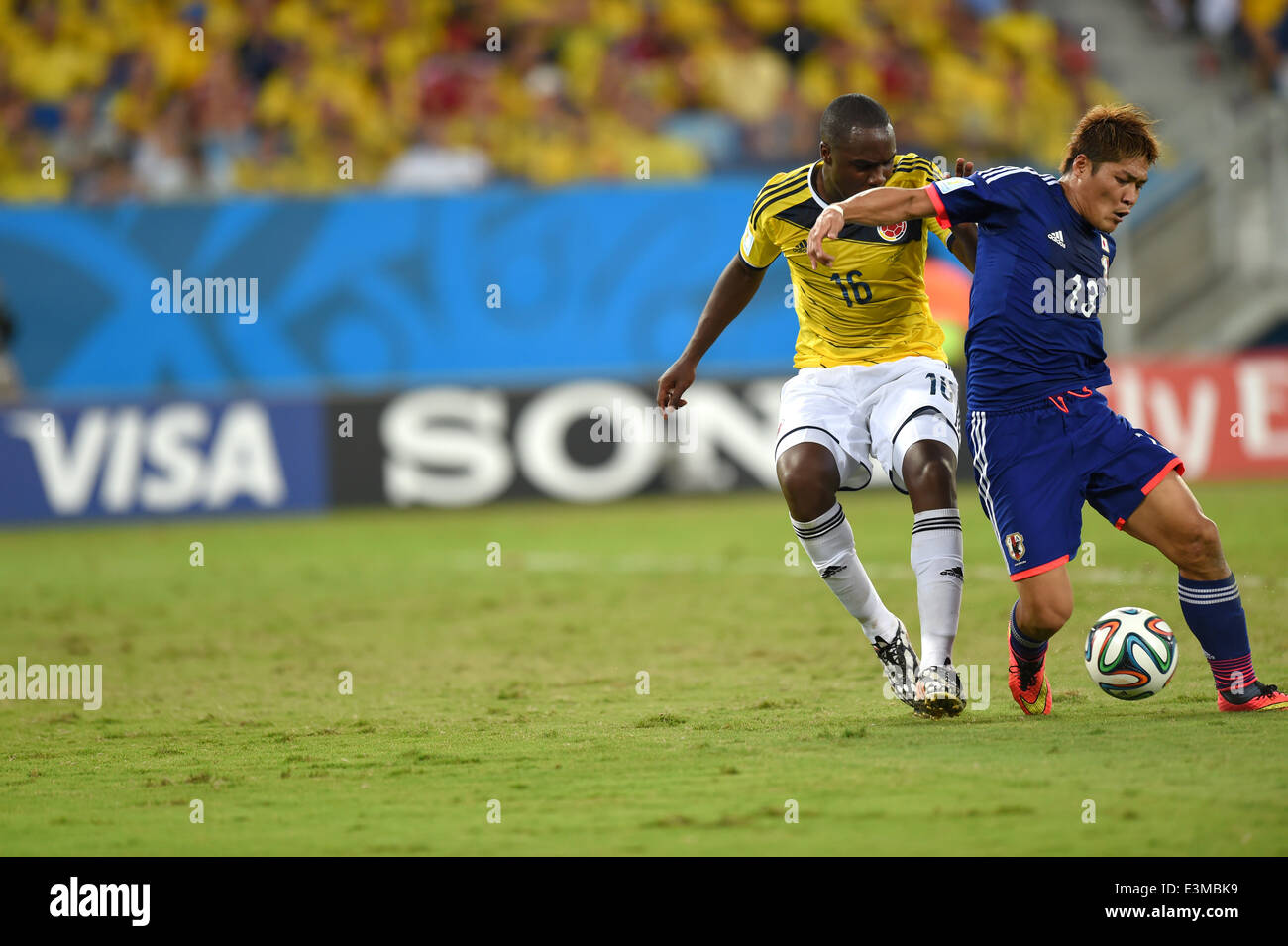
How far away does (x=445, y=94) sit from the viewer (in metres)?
19.2

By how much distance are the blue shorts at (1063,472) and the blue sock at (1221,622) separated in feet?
1.30

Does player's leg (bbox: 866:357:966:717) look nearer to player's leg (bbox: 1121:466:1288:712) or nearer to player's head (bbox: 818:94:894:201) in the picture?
player's leg (bbox: 1121:466:1288:712)

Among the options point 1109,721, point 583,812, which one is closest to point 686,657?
point 1109,721

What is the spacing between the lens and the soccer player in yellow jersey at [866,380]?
6.45 m

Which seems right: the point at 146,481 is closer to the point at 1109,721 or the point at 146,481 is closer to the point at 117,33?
the point at 117,33

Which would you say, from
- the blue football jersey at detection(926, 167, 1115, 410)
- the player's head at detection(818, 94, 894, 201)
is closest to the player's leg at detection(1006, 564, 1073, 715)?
the blue football jersey at detection(926, 167, 1115, 410)

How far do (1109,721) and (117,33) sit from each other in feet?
53.8

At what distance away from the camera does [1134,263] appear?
19.1 metres

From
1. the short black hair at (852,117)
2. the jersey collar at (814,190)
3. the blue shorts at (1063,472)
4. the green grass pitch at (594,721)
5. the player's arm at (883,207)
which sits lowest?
the green grass pitch at (594,721)

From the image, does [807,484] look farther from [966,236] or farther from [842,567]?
[966,236]

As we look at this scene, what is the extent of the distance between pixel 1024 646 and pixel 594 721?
1767 millimetres

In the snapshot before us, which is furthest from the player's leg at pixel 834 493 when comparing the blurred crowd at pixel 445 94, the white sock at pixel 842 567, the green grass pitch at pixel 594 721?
the blurred crowd at pixel 445 94

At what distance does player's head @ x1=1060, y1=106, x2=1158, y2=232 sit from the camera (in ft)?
19.6

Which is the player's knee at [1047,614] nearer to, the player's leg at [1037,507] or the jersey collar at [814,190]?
the player's leg at [1037,507]
